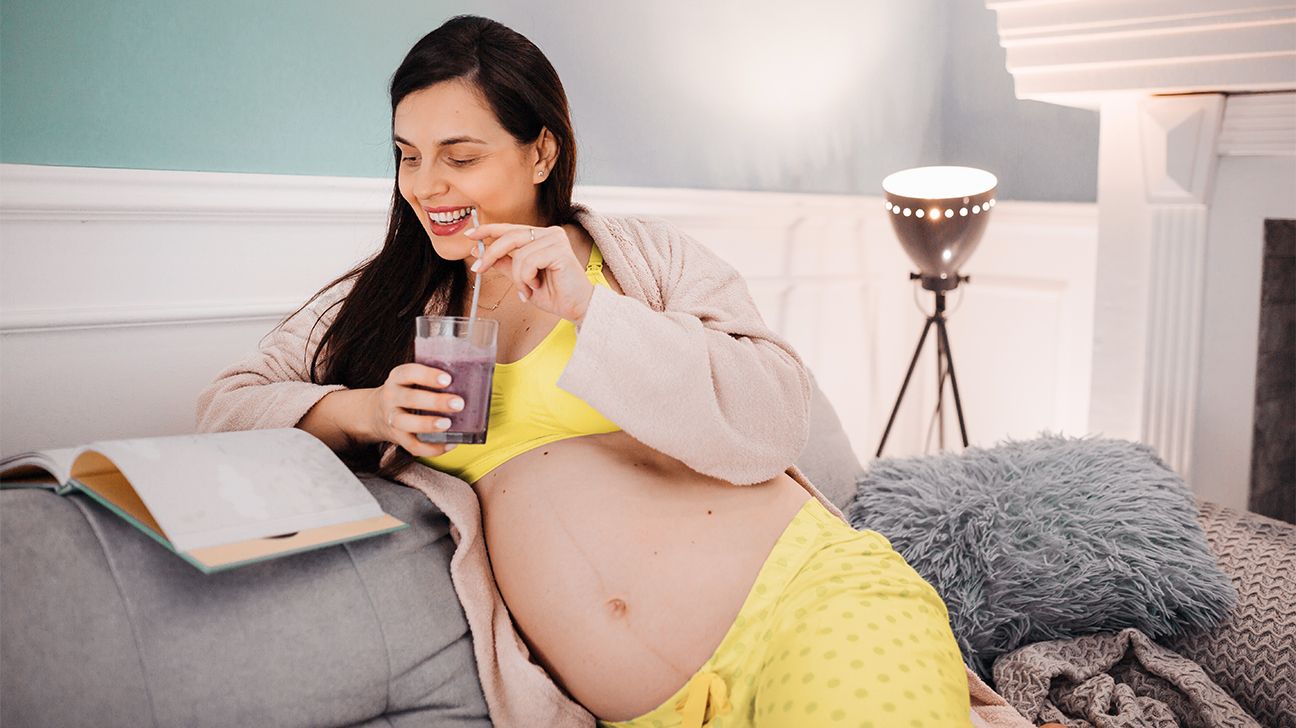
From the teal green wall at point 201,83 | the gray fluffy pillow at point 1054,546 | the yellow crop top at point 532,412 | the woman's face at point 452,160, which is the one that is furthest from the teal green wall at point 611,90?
the gray fluffy pillow at point 1054,546

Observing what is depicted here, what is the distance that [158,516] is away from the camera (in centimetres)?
107

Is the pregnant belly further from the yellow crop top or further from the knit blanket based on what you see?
the knit blanket

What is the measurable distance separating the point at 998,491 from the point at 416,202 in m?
1.11

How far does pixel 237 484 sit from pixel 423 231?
1.69 ft

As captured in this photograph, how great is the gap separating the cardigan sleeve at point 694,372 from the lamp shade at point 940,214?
996 millimetres

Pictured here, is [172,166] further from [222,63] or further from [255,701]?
[255,701]

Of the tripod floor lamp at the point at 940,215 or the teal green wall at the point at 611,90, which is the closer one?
the teal green wall at the point at 611,90

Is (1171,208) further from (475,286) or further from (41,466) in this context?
(41,466)

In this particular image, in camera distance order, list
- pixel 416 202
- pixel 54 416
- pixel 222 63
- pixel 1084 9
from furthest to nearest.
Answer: pixel 1084 9 < pixel 222 63 < pixel 54 416 < pixel 416 202

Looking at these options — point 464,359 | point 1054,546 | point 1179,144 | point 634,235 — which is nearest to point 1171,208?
point 1179,144

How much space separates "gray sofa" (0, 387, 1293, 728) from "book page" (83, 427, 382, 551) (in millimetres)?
57

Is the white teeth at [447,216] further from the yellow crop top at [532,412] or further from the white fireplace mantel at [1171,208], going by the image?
the white fireplace mantel at [1171,208]

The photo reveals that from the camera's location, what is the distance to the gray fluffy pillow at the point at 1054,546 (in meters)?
1.69

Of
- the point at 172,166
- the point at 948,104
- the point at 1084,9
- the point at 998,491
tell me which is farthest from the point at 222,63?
the point at 948,104
